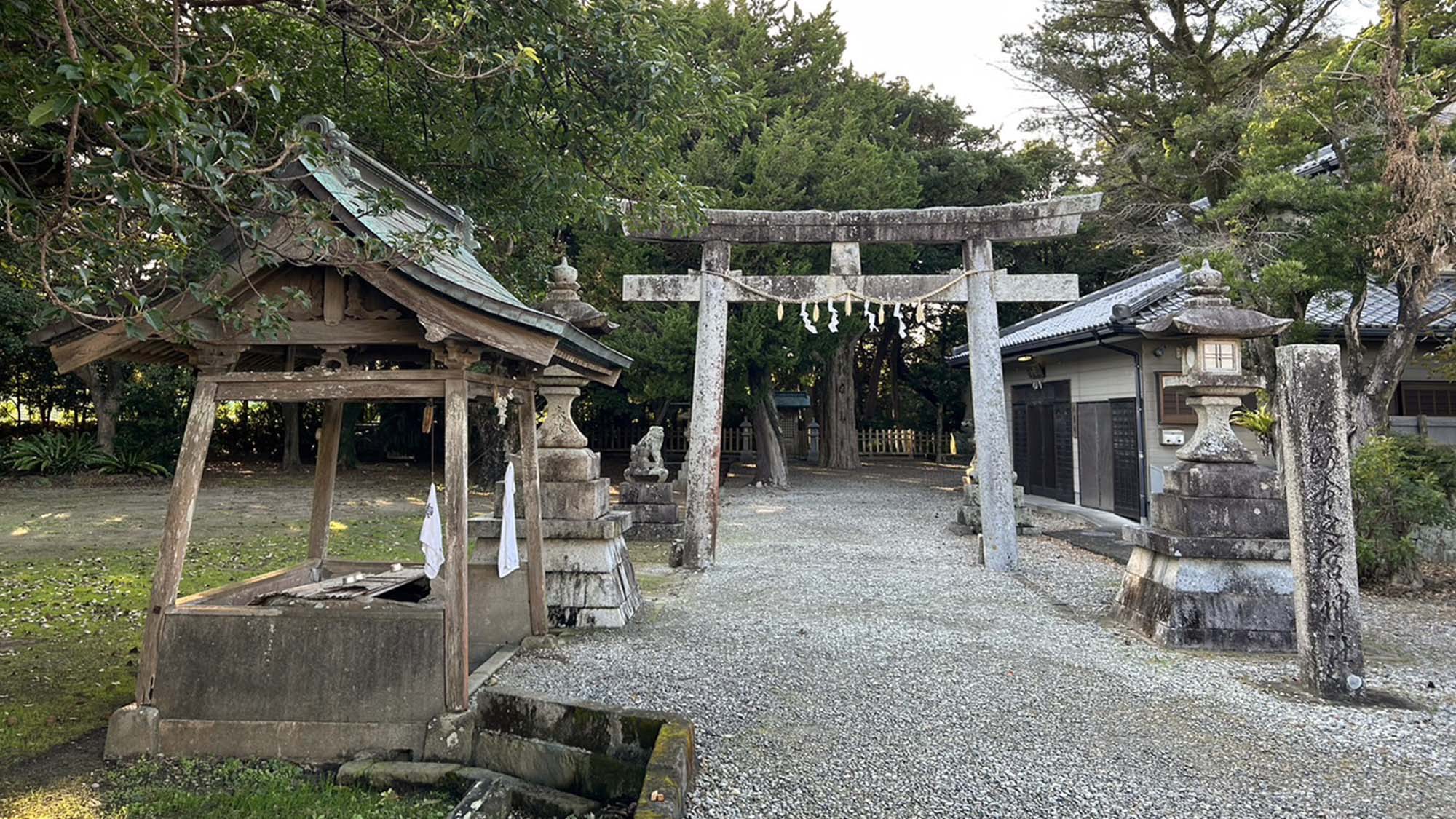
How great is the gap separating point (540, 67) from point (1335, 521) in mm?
5920

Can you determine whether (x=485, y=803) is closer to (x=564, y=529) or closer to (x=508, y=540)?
(x=508, y=540)

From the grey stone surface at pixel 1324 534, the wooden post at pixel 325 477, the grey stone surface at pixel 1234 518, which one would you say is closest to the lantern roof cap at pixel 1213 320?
the grey stone surface at pixel 1324 534

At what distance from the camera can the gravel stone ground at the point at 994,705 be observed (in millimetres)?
3451

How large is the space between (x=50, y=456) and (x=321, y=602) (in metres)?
19.3

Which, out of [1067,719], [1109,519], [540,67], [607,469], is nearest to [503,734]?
[1067,719]

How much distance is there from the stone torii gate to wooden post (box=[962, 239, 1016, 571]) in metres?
0.01

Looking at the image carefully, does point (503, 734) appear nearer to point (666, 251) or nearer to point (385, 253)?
point (385, 253)

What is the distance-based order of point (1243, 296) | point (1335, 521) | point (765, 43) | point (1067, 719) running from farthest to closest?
point (765, 43), point (1243, 296), point (1335, 521), point (1067, 719)

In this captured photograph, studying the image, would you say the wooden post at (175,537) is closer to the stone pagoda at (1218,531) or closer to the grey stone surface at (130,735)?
the grey stone surface at (130,735)

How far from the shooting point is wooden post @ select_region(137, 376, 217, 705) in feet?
12.7

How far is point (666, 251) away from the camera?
16641mm

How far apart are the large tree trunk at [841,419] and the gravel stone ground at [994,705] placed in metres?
16.1

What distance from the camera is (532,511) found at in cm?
562

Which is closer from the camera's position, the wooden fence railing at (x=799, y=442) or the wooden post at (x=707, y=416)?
the wooden post at (x=707, y=416)
